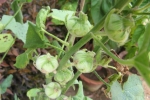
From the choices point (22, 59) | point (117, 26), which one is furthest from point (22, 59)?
point (117, 26)

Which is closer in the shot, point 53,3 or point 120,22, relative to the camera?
point 120,22

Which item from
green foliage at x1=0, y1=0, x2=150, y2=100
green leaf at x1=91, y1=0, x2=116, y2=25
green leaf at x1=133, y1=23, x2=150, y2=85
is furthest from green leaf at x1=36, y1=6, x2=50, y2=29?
green leaf at x1=133, y1=23, x2=150, y2=85

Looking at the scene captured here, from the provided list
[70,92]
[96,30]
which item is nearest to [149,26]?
[96,30]

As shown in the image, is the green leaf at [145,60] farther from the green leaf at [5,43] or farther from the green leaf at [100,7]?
the green leaf at [5,43]

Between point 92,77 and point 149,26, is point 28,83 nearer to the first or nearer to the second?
point 92,77

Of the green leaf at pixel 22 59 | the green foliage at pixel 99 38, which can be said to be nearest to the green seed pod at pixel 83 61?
the green foliage at pixel 99 38

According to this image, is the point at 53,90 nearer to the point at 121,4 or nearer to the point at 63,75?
the point at 63,75

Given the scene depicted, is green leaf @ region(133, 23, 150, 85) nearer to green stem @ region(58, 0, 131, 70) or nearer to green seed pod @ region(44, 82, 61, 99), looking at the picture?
green stem @ region(58, 0, 131, 70)
